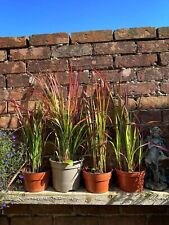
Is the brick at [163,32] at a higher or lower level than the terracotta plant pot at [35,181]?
higher

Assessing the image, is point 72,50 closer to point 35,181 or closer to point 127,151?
point 127,151

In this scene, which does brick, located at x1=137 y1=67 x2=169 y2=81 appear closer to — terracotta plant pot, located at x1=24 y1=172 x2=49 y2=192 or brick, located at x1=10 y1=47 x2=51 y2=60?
brick, located at x1=10 y1=47 x2=51 y2=60

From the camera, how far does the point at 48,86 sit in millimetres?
1971

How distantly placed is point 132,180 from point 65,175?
0.44 metres

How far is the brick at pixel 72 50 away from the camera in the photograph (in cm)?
200

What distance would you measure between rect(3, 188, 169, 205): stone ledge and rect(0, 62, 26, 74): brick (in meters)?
0.91

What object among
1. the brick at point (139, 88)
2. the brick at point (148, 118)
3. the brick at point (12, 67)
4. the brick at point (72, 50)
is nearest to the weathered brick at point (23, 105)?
the brick at point (12, 67)

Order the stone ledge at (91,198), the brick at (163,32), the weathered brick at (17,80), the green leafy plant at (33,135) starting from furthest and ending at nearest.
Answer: the weathered brick at (17,80)
the brick at (163,32)
the green leafy plant at (33,135)
the stone ledge at (91,198)

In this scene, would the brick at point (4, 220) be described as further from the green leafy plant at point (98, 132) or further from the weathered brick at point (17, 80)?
the weathered brick at point (17, 80)

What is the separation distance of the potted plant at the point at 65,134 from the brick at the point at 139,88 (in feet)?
1.24

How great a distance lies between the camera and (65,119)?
5.84ft

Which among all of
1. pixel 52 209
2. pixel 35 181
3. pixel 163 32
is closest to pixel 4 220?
pixel 52 209

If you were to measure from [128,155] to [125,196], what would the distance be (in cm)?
27

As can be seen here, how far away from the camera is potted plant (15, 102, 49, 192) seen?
1.81 meters
